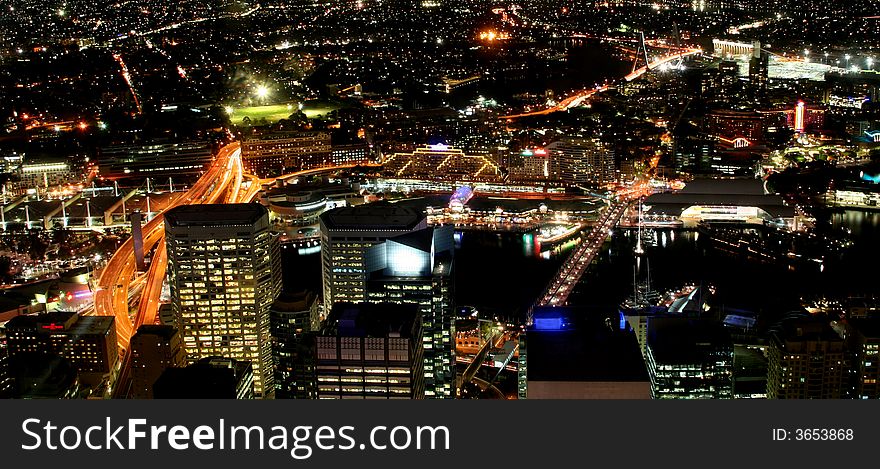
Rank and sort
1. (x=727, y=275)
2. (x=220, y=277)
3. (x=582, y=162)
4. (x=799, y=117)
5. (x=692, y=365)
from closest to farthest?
(x=692, y=365) → (x=220, y=277) → (x=727, y=275) → (x=582, y=162) → (x=799, y=117)

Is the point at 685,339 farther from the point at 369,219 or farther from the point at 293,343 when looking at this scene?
the point at 369,219

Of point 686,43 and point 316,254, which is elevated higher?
point 686,43

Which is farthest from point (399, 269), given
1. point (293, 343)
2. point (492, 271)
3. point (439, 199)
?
point (439, 199)

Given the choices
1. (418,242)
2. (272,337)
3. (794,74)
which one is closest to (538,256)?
(418,242)

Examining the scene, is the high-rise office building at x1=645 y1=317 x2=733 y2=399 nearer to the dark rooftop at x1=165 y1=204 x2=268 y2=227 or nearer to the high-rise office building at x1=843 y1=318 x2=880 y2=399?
the high-rise office building at x1=843 y1=318 x2=880 y2=399
